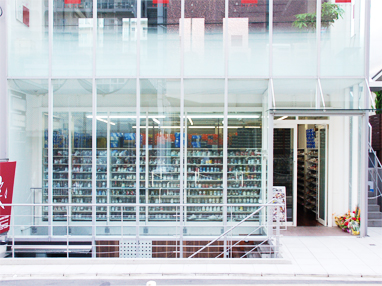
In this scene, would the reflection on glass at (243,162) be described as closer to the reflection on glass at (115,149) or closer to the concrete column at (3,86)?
the reflection on glass at (115,149)

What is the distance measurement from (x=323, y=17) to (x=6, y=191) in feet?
26.9

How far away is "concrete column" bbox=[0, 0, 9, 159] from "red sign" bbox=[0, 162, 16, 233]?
2.05 ft

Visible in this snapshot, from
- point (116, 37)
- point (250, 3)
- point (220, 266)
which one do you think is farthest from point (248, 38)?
point (220, 266)

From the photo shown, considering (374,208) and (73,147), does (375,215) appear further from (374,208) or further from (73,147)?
(73,147)

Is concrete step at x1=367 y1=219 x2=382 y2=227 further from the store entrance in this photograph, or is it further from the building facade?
the store entrance

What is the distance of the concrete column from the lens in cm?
712

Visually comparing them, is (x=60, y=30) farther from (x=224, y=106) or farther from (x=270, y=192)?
(x=270, y=192)

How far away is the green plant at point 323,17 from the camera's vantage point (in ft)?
23.5

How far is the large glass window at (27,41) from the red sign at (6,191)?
2212mm

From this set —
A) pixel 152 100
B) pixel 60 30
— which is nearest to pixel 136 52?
pixel 152 100

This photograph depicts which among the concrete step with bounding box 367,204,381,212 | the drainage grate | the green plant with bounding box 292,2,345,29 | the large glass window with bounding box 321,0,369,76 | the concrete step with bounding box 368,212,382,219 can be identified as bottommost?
the drainage grate

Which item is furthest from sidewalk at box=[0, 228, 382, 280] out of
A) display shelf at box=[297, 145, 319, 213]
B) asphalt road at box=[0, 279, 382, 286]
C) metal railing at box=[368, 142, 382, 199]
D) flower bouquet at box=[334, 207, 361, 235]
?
display shelf at box=[297, 145, 319, 213]

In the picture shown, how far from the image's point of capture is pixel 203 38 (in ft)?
23.7

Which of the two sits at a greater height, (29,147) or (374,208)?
(29,147)
